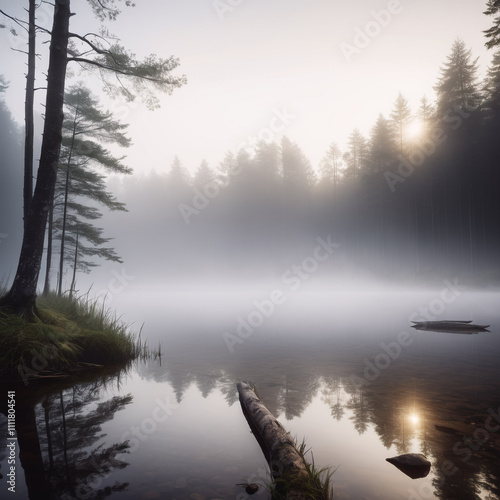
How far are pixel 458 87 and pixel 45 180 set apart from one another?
43587 mm

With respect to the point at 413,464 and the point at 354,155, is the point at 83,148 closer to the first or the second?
the point at 413,464

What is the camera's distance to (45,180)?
29.5 feet

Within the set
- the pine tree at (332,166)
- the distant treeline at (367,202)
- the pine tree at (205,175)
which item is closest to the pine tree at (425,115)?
the distant treeline at (367,202)

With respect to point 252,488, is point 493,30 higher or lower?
higher

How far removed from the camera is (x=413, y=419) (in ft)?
17.9

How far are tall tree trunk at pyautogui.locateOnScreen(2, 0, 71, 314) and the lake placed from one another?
2860 millimetres

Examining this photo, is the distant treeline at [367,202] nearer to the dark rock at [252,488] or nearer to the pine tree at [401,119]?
the pine tree at [401,119]

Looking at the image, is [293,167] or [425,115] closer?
[425,115]

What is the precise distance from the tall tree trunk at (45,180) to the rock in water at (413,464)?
9270 millimetres

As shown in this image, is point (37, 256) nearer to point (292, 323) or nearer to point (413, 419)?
point (413, 419)

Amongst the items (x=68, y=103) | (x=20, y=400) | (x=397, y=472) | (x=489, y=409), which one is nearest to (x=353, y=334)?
(x=489, y=409)

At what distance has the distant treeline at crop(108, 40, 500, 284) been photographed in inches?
1396

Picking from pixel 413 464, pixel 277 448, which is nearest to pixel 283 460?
pixel 277 448

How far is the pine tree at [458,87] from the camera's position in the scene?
115ft
